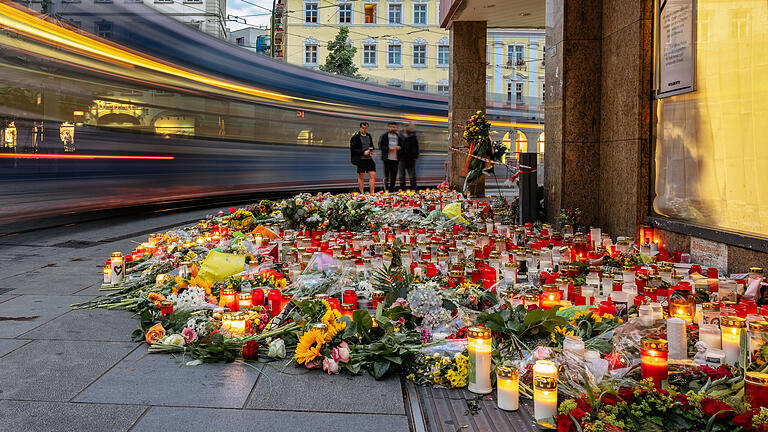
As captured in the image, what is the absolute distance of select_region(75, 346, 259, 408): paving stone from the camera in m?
3.37

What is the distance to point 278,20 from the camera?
62.5m

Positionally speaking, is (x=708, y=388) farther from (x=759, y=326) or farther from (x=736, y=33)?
(x=736, y=33)

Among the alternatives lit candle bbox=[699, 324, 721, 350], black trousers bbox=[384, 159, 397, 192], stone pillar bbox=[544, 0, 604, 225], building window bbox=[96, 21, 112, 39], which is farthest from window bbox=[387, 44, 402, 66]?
lit candle bbox=[699, 324, 721, 350]

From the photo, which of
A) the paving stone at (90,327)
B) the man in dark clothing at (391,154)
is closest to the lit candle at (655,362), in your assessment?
the paving stone at (90,327)

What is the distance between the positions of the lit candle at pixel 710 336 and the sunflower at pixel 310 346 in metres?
2.08

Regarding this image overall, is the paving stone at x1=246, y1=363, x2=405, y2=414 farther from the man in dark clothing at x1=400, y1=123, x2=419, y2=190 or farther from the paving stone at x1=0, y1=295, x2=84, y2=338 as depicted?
the man in dark clothing at x1=400, y1=123, x2=419, y2=190

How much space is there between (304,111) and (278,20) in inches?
1901

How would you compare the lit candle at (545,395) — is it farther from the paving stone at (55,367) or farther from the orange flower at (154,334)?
the orange flower at (154,334)

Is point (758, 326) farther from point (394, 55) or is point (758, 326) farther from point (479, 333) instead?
point (394, 55)

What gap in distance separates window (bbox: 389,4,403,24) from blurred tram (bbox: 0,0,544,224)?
41.0m

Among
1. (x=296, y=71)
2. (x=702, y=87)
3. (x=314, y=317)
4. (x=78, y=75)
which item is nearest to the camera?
(x=314, y=317)

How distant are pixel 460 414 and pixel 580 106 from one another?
20.7 feet

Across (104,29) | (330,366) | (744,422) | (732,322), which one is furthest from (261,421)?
(104,29)

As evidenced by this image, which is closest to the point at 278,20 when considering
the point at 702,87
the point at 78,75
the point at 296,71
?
the point at 296,71
